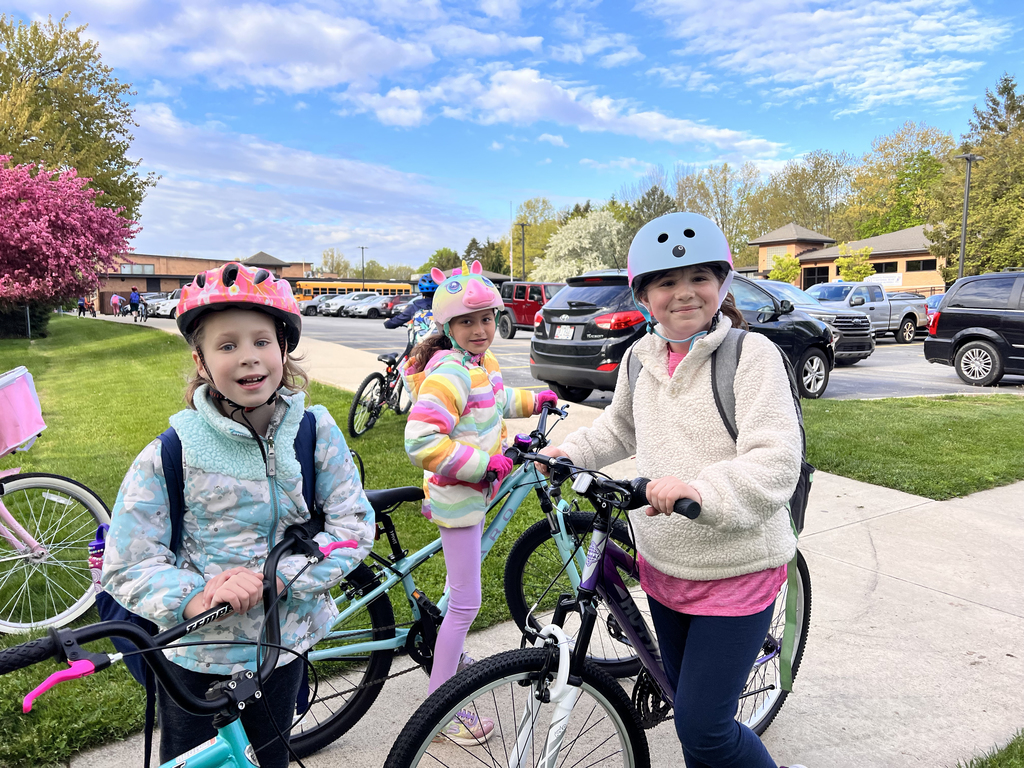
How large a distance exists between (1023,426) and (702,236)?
8076mm

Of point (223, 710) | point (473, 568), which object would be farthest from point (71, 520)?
point (223, 710)

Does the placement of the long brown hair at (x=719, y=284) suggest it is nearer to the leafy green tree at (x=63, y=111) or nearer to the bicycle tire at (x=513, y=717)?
the bicycle tire at (x=513, y=717)

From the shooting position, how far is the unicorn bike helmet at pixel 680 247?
72.0 inches

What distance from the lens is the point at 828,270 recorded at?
55.3 m

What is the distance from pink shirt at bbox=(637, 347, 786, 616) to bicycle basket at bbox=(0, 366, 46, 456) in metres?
3.00

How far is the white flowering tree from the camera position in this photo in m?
54.3

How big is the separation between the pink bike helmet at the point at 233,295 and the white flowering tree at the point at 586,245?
52.8 metres

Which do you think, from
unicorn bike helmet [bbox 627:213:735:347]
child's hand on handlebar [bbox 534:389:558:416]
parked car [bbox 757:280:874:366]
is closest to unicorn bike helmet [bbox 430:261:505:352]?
child's hand on handlebar [bbox 534:389:558:416]

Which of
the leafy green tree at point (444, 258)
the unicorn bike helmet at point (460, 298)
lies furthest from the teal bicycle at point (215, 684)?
the leafy green tree at point (444, 258)

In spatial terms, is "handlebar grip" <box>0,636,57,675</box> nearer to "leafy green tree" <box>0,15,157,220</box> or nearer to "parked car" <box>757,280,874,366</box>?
"parked car" <box>757,280,874,366</box>

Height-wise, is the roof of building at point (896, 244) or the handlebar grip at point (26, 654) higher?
the roof of building at point (896, 244)

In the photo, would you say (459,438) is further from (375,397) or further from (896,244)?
(896,244)

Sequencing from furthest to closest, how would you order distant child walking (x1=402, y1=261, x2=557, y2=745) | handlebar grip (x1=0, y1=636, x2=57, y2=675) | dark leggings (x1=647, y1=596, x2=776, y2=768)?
distant child walking (x1=402, y1=261, x2=557, y2=745), dark leggings (x1=647, y1=596, x2=776, y2=768), handlebar grip (x1=0, y1=636, x2=57, y2=675)

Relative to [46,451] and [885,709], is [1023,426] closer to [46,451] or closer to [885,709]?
[885,709]
